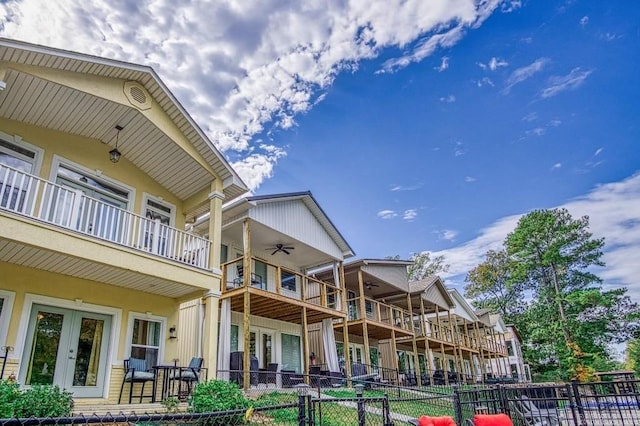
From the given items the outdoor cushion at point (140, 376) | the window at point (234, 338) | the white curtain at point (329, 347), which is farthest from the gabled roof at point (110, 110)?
the white curtain at point (329, 347)

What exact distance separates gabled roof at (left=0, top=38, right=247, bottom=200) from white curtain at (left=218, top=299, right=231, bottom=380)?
3.33 m

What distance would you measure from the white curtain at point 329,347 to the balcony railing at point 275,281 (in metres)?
0.73

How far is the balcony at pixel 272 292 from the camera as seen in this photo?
13161mm

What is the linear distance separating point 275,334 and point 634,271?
29063mm

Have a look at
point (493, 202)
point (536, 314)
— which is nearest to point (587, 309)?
point (536, 314)

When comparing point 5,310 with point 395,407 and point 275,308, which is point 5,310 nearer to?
point 275,308

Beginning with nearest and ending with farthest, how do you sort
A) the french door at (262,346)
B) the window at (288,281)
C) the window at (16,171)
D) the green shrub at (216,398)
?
1. the green shrub at (216,398)
2. the window at (16,171)
3. the french door at (262,346)
4. the window at (288,281)

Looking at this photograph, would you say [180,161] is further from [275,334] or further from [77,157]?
[275,334]

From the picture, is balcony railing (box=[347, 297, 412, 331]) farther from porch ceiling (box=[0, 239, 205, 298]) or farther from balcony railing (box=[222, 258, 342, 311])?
porch ceiling (box=[0, 239, 205, 298])

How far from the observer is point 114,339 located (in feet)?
32.9

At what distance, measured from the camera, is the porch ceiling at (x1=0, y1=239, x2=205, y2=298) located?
8.12 metres

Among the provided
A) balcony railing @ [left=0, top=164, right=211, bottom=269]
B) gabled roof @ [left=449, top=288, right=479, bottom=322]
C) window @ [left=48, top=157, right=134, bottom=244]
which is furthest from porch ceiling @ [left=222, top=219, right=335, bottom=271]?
gabled roof @ [left=449, top=288, right=479, bottom=322]

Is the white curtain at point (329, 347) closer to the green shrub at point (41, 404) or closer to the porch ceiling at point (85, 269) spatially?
the porch ceiling at point (85, 269)

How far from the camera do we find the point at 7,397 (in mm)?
6215
